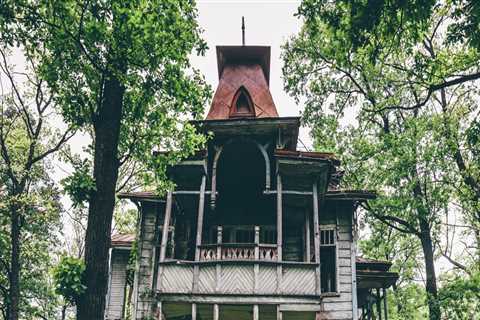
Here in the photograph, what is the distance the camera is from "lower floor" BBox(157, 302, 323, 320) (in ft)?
50.9

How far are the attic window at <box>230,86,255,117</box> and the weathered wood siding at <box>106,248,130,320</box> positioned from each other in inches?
310

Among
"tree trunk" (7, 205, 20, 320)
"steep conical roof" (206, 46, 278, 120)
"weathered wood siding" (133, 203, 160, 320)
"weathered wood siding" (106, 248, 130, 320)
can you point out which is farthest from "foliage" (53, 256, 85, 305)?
"tree trunk" (7, 205, 20, 320)

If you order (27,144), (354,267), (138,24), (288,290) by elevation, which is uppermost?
(27,144)

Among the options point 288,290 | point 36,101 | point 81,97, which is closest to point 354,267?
point 288,290

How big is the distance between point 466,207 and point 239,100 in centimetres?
1232

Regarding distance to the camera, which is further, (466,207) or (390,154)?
(466,207)

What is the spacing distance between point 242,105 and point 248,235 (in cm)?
603

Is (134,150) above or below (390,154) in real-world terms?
below

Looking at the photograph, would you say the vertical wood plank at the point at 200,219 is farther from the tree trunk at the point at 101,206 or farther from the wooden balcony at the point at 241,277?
the tree trunk at the point at 101,206

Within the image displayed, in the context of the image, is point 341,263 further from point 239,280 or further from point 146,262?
point 146,262

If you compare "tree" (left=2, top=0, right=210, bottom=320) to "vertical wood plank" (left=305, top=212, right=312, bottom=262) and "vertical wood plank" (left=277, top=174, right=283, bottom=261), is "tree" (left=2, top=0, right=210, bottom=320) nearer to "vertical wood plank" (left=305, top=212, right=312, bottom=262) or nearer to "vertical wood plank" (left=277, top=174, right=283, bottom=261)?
"vertical wood plank" (left=277, top=174, right=283, bottom=261)

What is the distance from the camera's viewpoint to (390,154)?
22000 mm

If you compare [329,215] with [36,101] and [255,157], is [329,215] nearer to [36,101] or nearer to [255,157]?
[255,157]

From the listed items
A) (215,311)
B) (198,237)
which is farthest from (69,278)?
(198,237)
